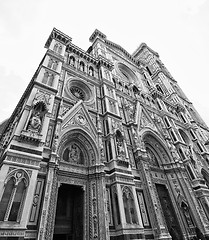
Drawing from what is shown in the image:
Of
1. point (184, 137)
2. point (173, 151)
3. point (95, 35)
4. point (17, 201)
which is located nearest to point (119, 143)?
point (17, 201)

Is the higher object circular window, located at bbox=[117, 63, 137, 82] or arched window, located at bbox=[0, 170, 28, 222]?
circular window, located at bbox=[117, 63, 137, 82]

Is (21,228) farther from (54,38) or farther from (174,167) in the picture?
(54,38)

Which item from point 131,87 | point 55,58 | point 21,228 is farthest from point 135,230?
point 131,87

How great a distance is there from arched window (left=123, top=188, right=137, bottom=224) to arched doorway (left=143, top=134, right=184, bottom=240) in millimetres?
3867

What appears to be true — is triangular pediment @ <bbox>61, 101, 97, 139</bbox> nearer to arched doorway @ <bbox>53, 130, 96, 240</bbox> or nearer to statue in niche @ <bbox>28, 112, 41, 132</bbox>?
arched doorway @ <bbox>53, 130, 96, 240</bbox>

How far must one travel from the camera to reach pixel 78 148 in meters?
10.0

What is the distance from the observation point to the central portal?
7.66 metres

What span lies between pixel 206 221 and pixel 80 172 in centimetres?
1072

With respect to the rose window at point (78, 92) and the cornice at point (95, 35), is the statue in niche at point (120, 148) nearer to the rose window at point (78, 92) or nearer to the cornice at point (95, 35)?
the rose window at point (78, 92)

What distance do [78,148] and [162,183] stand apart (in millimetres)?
7969

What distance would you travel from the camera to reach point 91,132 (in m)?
10.7

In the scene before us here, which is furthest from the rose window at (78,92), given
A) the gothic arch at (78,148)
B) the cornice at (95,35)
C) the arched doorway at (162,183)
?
the cornice at (95,35)

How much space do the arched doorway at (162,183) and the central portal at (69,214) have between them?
20.6ft

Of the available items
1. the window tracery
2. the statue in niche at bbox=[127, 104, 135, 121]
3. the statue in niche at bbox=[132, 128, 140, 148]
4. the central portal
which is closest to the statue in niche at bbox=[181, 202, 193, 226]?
the statue in niche at bbox=[132, 128, 140, 148]
